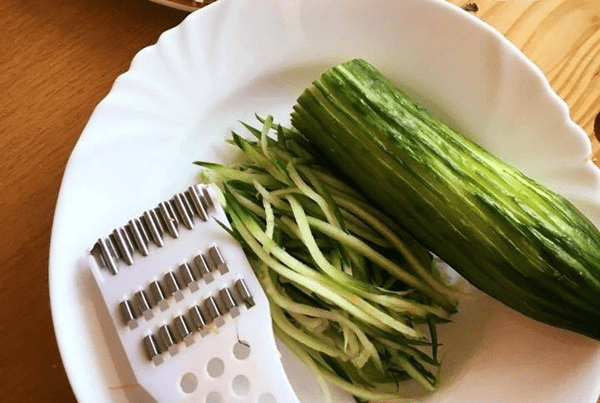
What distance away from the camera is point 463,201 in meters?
0.99

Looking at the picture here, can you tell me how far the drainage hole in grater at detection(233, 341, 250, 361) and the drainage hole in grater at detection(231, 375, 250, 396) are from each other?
28 mm

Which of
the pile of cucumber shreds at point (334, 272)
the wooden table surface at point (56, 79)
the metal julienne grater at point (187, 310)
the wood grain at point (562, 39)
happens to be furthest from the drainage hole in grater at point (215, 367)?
the wood grain at point (562, 39)

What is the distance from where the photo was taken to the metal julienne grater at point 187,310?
0.94 meters

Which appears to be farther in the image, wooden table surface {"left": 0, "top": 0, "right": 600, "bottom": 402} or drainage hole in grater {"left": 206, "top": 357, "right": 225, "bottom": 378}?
wooden table surface {"left": 0, "top": 0, "right": 600, "bottom": 402}

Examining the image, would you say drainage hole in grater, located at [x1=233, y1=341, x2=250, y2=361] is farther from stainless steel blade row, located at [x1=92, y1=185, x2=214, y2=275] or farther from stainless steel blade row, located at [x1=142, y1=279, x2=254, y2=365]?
stainless steel blade row, located at [x1=92, y1=185, x2=214, y2=275]

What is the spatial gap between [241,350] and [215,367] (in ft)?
0.14

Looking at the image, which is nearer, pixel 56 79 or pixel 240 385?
pixel 240 385

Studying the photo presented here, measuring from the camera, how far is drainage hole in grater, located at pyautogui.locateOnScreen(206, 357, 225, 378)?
3.12ft

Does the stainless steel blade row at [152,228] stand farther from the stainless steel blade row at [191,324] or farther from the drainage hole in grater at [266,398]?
the drainage hole in grater at [266,398]

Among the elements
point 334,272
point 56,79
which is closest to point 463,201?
point 334,272

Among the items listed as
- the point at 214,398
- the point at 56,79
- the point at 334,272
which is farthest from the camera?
the point at 56,79

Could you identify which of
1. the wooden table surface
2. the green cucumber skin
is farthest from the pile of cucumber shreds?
the wooden table surface

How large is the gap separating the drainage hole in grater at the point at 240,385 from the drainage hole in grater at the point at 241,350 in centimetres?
3

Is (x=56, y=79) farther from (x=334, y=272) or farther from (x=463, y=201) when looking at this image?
(x=463, y=201)
